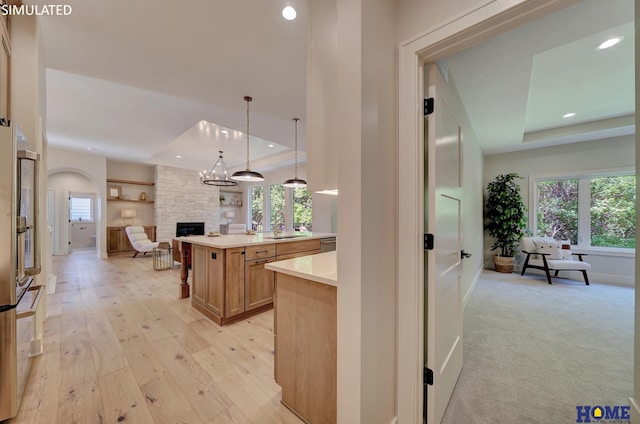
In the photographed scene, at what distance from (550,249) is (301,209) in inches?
238

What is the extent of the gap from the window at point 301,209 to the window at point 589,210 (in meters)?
5.66

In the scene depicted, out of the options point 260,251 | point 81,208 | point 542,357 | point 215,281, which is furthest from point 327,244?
point 81,208

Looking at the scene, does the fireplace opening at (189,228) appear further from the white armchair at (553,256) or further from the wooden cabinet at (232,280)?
the white armchair at (553,256)

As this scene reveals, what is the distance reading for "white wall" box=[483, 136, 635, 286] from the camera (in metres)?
4.06

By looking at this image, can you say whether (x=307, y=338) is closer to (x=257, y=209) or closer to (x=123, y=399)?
(x=123, y=399)

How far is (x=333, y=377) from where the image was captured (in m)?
1.24

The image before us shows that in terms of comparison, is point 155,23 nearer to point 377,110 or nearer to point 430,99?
point 377,110

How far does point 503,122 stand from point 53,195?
11.6 meters

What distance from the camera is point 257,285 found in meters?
2.91

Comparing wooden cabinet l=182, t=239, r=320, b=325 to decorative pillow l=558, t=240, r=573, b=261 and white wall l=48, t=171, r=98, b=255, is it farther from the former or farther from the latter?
white wall l=48, t=171, r=98, b=255

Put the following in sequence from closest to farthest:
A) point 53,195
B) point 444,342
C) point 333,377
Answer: point 333,377
point 444,342
point 53,195

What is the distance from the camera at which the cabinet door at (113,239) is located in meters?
7.15

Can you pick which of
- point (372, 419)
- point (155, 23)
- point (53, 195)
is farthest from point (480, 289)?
point (53, 195)

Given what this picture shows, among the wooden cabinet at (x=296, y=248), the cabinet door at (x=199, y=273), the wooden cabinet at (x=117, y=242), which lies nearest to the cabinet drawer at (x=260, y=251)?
the wooden cabinet at (x=296, y=248)
